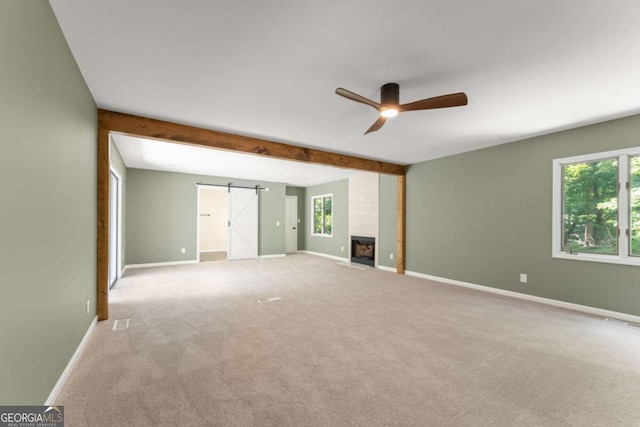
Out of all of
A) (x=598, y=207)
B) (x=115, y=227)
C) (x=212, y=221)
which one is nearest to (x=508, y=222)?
(x=598, y=207)

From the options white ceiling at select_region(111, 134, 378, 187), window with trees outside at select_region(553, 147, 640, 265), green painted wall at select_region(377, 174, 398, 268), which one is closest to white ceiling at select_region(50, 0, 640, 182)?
window with trees outside at select_region(553, 147, 640, 265)

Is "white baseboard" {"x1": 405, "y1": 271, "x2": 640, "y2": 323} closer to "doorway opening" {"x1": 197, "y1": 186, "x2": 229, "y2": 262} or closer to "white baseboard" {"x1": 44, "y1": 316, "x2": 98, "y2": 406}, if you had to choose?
"white baseboard" {"x1": 44, "y1": 316, "x2": 98, "y2": 406}

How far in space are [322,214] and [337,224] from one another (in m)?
0.95

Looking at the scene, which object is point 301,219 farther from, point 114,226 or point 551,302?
point 551,302

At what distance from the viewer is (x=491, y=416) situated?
169cm

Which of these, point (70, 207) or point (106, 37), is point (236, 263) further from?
point (106, 37)

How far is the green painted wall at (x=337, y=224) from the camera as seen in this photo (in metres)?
8.35

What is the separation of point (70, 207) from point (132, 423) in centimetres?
165

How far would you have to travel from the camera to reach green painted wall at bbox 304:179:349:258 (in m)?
8.35

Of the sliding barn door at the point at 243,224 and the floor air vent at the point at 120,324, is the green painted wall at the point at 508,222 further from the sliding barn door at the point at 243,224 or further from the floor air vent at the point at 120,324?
the floor air vent at the point at 120,324

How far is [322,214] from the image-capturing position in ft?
30.9

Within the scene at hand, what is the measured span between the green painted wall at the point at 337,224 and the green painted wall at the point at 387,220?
146cm

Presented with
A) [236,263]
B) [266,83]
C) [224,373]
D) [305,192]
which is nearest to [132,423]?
[224,373]

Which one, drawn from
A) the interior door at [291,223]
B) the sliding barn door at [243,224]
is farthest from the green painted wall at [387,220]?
the sliding barn door at [243,224]
